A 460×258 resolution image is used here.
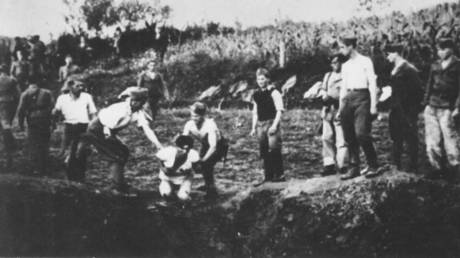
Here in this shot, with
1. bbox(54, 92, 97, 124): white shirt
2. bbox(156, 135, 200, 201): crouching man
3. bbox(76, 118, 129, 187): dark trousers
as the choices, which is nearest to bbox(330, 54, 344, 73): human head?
bbox(156, 135, 200, 201): crouching man

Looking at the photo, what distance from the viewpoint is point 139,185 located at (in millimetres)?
5340

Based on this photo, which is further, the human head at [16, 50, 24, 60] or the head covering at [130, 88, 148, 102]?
the human head at [16, 50, 24, 60]

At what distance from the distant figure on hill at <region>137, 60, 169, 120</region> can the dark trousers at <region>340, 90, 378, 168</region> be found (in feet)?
6.39

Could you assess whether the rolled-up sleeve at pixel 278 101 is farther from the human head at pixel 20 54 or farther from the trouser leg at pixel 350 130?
the human head at pixel 20 54

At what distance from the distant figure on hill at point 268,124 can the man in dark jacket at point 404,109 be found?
0.98 m

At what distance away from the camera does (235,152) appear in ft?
17.7

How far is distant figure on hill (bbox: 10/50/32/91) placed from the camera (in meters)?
5.73

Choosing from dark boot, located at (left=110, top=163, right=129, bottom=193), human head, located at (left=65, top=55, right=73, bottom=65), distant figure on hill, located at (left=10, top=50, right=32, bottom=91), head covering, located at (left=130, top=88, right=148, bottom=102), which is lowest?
dark boot, located at (left=110, top=163, right=129, bottom=193)

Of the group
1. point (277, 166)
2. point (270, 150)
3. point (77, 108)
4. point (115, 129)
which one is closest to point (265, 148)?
point (270, 150)

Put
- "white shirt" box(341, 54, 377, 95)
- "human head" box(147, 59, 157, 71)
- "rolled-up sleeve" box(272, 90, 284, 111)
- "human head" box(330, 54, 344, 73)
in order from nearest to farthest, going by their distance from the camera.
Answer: "white shirt" box(341, 54, 377, 95), "rolled-up sleeve" box(272, 90, 284, 111), "human head" box(330, 54, 344, 73), "human head" box(147, 59, 157, 71)

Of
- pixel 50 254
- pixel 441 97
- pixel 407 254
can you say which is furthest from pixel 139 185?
pixel 441 97

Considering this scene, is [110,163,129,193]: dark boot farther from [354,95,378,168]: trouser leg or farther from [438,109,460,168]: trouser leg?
[438,109,460,168]: trouser leg

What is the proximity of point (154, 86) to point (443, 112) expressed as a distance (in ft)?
8.94

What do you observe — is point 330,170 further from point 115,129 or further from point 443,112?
point 115,129
